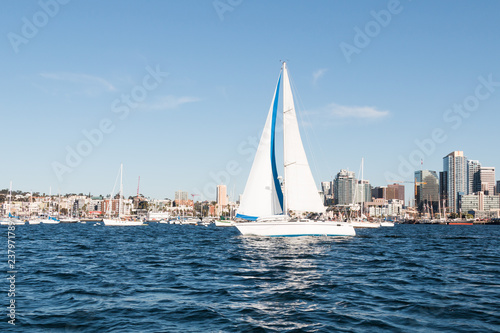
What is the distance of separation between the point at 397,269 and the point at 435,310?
845 cm

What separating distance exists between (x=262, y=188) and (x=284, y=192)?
288cm

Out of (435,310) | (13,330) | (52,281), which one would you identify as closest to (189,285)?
(52,281)

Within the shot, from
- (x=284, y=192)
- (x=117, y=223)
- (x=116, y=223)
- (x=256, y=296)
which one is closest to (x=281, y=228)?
(x=284, y=192)

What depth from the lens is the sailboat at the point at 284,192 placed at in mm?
35969

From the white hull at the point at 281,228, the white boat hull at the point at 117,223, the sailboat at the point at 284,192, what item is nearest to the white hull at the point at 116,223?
the white boat hull at the point at 117,223

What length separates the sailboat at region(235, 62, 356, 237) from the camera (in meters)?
36.0

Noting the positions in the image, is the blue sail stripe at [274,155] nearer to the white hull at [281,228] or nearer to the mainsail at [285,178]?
the mainsail at [285,178]

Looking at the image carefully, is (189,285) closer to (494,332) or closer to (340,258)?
(494,332)

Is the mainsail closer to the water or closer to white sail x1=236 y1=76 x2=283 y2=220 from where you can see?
white sail x1=236 y1=76 x2=283 y2=220

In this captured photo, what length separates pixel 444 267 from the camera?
803 inches

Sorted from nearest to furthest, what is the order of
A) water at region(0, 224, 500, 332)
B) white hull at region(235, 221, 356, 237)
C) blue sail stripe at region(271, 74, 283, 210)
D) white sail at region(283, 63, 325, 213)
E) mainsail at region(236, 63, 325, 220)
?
water at region(0, 224, 500, 332)
white hull at region(235, 221, 356, 237)
mainsail at region(236, 63, 325, 220)
blue sail stripe at region(271, 74, 283, 210)
white sail at region(283, 63, 325, 213)

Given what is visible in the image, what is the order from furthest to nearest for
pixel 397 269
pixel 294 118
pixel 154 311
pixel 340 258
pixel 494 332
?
pixel 294 118, pixel 340 258, pixel 397 269, pixel 154 311, pixel 494 332

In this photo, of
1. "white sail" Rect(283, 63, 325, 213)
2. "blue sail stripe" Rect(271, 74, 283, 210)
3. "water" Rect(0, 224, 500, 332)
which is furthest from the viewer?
"white sail" Rect(283, 63, 325, 213)

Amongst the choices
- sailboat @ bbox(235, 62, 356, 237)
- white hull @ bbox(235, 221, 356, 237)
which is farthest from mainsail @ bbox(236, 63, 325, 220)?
white hull @ bbox(235, 221, 356, 237)
